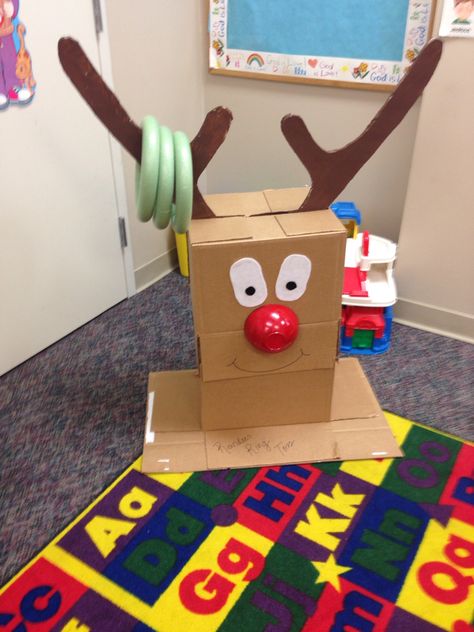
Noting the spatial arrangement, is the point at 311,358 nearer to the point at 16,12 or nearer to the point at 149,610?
the point at 149,610

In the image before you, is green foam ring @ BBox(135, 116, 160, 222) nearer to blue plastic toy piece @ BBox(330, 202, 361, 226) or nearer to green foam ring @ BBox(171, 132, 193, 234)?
green foam ring @ BBox(171, 132, 193, 234)

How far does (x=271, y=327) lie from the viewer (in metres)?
1.22

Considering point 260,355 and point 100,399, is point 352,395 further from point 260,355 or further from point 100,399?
point 100,399

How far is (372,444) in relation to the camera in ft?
4.63

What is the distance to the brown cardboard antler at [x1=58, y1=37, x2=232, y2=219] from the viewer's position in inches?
42.5

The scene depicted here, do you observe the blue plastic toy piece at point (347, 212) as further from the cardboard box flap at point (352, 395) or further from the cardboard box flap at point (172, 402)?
the cardboard box flap at point (172, 402)

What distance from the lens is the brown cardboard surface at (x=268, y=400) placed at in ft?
4.51

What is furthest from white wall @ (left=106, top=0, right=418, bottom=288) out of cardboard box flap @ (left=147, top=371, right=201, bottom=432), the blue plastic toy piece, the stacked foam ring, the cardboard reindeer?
the stacked foam ring

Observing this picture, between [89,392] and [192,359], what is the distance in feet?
1.11

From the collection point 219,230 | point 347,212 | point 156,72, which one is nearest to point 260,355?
point 219,230

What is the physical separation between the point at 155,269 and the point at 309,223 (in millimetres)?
1116

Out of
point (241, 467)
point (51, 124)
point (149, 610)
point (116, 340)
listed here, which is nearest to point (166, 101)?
point (51, 124)

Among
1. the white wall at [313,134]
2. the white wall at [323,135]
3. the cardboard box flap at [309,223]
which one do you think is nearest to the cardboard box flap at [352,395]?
the white wall at [323,135]

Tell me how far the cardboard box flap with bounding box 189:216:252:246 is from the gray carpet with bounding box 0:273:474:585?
59 centimetres
